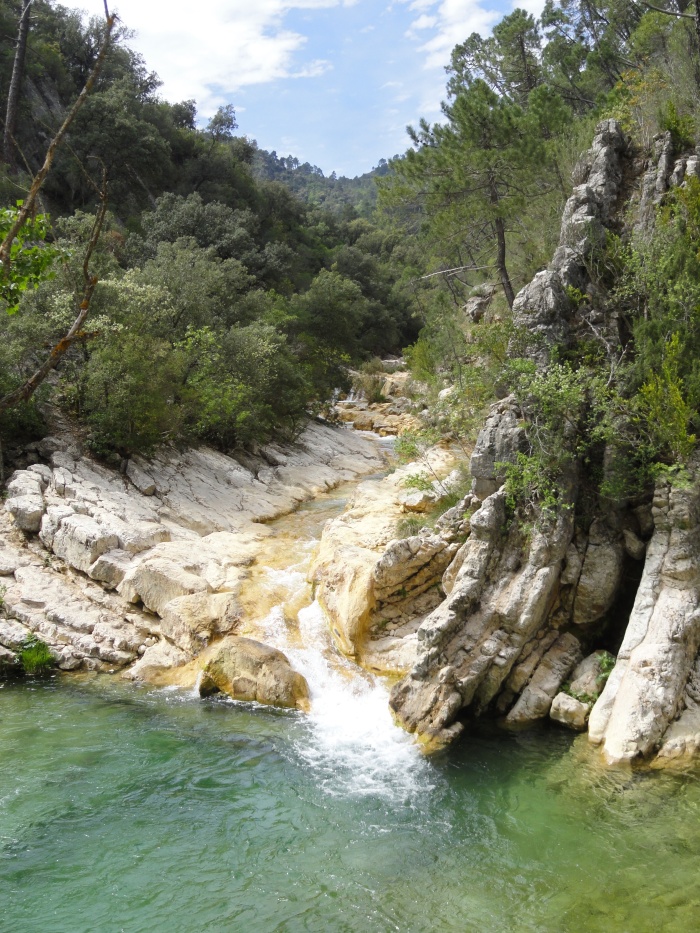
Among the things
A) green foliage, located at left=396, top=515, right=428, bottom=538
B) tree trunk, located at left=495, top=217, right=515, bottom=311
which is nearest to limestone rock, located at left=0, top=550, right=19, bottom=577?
green foliage, located at left=396, top=515, right=428, bottom=538

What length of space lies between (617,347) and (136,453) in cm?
1545

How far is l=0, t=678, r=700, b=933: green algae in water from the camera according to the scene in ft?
25.3

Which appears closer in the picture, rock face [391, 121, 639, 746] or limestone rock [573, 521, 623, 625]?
rock face [391, 121, 639, 746]

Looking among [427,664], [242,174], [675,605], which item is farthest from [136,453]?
[242,174]

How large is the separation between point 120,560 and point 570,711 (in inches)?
426

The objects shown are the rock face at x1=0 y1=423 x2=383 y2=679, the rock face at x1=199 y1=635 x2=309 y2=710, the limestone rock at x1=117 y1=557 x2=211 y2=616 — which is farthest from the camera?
the limestone rock at x1=117 y1=557 x2=211 y2=616

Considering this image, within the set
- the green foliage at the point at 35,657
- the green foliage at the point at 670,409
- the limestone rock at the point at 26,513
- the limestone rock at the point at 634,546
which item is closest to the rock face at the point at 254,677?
the green foliage at the point at 35,657

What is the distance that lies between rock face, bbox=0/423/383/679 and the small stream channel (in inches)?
58.5

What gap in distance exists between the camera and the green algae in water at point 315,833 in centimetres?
771

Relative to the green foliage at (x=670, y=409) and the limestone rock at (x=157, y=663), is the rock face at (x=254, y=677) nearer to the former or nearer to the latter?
the limestone rock at (x=157, y=663)

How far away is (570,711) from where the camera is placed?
37.2 ft

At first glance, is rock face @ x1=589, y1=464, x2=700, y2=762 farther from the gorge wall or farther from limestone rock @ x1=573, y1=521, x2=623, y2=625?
limestone rock @ x1=573, y1=521, x2=623, y2=625

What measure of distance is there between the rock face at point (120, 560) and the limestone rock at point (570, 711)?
7.04m

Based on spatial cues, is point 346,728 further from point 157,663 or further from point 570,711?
point 157,663
